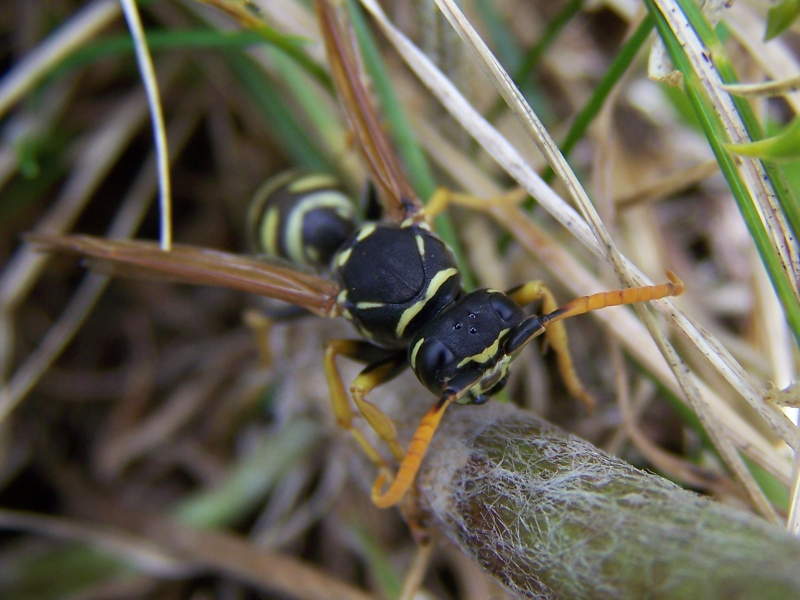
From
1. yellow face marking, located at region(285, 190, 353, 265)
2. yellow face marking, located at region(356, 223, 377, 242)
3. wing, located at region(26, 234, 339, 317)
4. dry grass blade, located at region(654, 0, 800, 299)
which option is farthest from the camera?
yellow face marking, located at region(285, 190, 353, 265)

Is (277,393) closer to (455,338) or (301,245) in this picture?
(301,245)

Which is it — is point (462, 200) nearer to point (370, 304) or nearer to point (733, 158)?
point (370, 304)

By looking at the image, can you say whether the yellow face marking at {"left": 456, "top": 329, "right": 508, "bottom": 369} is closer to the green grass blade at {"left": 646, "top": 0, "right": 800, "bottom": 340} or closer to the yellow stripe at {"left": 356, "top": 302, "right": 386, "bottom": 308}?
the yellow stripe at {"left": 356, "top": 302, "right": 386, "bottom": 308}

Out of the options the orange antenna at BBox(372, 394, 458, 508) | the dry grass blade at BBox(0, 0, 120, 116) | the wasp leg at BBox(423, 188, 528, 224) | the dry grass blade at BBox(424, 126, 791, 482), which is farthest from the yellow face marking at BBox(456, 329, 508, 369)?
the dry grass blade at BBox(0, 0, 120, 116)

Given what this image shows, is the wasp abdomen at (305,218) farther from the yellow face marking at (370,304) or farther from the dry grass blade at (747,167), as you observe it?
the dry grass blade at (747,167)

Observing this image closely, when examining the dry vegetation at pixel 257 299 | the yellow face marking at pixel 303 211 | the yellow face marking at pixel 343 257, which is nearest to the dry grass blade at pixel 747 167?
the dry vegetation at pixel 257 299
